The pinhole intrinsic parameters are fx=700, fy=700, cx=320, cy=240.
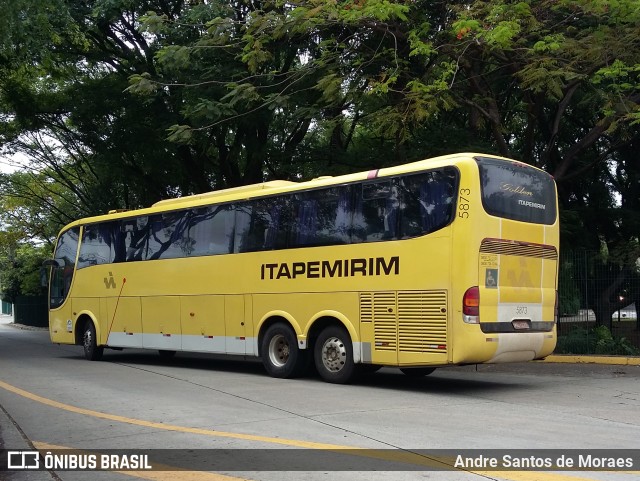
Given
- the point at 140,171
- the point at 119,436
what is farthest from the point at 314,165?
the point at 119,436

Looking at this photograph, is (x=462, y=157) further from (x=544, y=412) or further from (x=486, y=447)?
(x=486, y=447)

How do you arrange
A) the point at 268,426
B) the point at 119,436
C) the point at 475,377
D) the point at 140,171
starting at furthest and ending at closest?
the point at 140,171 → the point at 475,377 → the point at 268,426 → the point at 119,436

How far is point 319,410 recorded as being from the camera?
930 cm

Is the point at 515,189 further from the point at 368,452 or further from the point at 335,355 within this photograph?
the point at 368,452

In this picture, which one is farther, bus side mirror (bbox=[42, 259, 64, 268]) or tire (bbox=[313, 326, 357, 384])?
bus side mirror (bbox=[42, 259, 64, 268])

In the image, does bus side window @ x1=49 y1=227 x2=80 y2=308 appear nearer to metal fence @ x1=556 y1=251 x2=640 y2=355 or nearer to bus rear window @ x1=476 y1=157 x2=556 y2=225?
bus rear window @ x1=476 y1=157 x2=556 y2=225

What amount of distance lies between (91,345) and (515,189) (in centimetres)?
1169

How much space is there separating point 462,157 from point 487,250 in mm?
1471

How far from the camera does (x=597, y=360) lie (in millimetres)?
14891

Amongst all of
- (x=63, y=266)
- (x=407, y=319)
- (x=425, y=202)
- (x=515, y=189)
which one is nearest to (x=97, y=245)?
(x=63, y=266)

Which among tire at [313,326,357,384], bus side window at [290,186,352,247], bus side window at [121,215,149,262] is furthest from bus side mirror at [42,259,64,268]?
tire at [313,326,357,384]

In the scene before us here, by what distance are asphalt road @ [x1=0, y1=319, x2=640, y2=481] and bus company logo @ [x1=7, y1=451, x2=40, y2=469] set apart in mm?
242

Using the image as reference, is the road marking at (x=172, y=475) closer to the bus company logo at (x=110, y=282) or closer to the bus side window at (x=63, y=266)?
the bus company logo at (x=110, y=282)

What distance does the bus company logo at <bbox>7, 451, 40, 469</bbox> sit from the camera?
6441 mm
